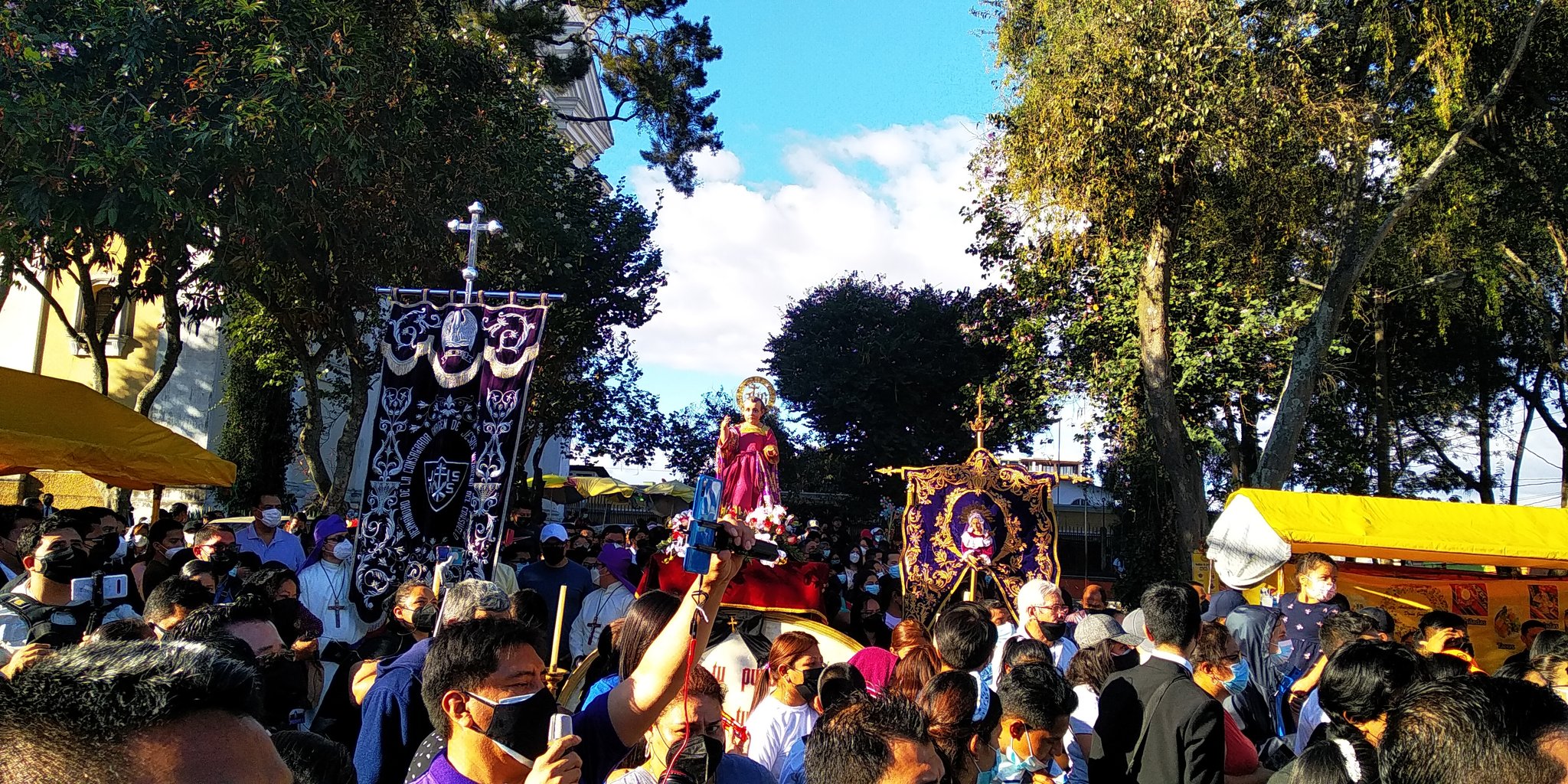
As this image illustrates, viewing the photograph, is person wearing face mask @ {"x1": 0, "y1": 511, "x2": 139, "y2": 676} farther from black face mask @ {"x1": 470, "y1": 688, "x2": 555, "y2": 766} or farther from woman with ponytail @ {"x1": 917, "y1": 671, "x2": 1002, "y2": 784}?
woman with ponytail @ {"x1": 917, "y1": 671, "x2": 1002, "y2": 784}

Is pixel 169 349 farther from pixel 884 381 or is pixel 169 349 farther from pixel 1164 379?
pixel 884 381

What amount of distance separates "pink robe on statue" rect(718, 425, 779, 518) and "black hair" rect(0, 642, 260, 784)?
8.95 meters

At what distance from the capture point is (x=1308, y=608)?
22.9 feet

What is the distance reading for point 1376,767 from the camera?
3.15 metres

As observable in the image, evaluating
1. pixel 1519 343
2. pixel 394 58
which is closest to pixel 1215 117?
pixel 394 58

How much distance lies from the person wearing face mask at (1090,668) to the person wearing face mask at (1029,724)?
0.24 m

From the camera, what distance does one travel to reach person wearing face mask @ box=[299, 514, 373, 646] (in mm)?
8133

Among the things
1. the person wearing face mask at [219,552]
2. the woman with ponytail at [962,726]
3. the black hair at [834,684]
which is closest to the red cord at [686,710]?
the woman with ponytail at [962,726]

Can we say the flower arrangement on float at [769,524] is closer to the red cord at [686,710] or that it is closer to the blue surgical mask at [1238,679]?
the blue surgical mask at [1238,679]

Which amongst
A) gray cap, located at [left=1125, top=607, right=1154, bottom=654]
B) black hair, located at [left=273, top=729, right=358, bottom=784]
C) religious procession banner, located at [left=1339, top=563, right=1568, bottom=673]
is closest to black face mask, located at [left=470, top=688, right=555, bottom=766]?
black hair, located at [left=273, top=729, right=358, bottom=784]

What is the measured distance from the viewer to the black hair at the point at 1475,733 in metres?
2.50

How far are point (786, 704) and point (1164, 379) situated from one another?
36.9 feet

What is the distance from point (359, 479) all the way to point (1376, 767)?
27019 millimetres

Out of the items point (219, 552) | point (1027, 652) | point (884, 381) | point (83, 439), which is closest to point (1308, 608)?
point (1027, 652)
